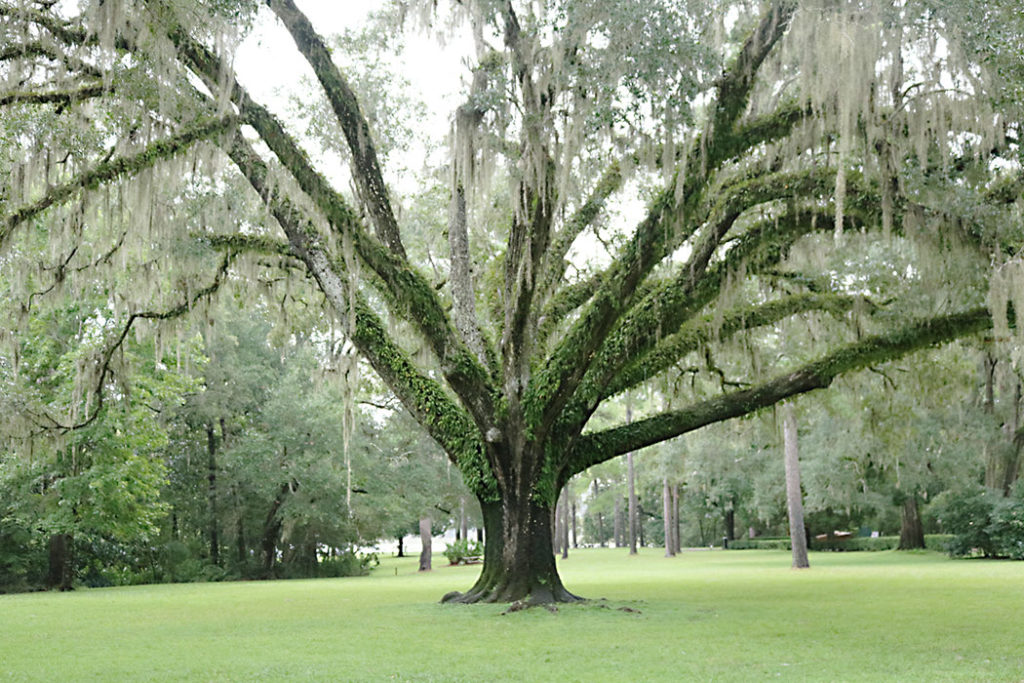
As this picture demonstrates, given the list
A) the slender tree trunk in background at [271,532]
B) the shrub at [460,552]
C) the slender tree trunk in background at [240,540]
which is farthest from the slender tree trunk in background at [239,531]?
the shrub at [460,552]

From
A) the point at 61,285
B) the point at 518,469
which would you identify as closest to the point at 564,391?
the point at 518,469

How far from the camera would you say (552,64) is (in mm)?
8836

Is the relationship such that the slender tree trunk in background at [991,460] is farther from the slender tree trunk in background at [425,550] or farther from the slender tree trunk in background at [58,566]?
the slender tree trunk in background at [58,566]

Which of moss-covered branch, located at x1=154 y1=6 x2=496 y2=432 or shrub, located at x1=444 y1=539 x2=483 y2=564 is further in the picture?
shrub, located at x1=444 y1=539 x2=483 y2=564

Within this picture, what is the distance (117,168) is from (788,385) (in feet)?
27.3

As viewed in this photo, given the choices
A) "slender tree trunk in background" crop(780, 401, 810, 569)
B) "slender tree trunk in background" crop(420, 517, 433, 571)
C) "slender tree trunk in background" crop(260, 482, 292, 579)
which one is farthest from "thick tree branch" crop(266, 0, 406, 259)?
"slender tree trunk in background" crop(420, 517, 433, 571)

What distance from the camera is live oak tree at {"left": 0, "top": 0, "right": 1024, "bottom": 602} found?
846 cm

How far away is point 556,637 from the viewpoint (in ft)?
26.3

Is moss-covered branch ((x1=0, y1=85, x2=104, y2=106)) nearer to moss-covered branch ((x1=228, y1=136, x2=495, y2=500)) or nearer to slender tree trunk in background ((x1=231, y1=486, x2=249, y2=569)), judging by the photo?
moss-covered branch ((x1=228, y1=136, x2=495, y2=500))

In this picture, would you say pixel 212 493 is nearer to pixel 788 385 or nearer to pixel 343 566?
pixel 343 566

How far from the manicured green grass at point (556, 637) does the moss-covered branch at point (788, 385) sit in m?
2.06

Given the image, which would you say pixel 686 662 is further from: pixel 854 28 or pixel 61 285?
pixel 61 285

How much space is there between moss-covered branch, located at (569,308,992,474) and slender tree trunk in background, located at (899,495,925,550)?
65.2 ft

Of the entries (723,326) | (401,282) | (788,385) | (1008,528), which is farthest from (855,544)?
(401,282)
